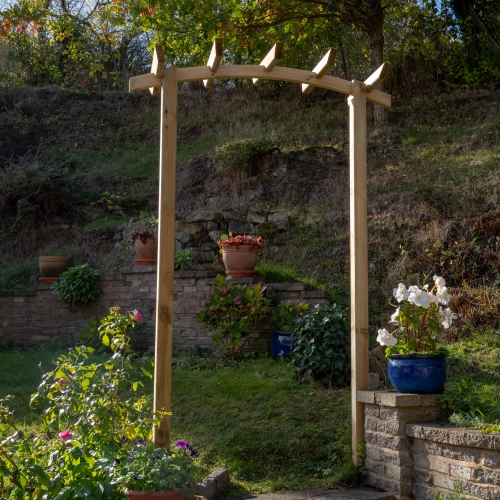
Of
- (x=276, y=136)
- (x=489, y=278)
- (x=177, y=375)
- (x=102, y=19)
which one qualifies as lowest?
(x=177, y=375)

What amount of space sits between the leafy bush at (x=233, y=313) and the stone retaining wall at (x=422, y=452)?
2.97 m

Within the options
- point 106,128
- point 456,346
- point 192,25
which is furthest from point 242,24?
point 456,346

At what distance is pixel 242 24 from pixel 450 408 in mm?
8245

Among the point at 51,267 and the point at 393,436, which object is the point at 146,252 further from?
the point at 393,436

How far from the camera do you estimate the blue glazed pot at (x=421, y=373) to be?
12.9 feet

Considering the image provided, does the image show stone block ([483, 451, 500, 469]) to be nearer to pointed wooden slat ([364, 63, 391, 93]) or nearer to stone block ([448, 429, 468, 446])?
stone block ([448, 429, 468, 446])

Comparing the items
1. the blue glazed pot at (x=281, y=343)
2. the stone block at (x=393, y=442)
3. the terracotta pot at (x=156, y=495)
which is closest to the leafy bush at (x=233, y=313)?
the blue glazed pot at (x=281, y=343)

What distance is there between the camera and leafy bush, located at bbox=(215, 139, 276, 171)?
35.5 ft

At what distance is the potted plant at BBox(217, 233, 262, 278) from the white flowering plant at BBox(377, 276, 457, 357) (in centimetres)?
381

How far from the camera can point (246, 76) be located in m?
4.46

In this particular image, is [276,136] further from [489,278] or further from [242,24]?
[489,278]

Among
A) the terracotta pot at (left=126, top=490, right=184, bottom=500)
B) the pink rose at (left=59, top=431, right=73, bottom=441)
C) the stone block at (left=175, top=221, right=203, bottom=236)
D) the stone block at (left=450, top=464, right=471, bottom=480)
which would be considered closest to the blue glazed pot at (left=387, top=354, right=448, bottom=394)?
the stone block at (left=450, top=464, right=471, bottom=480)

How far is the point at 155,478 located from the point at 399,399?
5.35 ft

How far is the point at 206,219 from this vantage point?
9.23 meters
